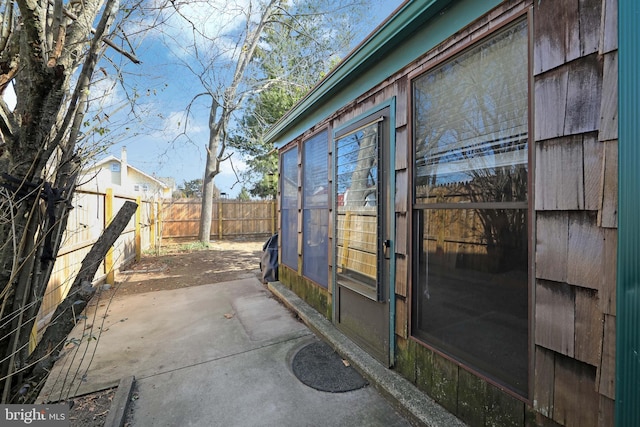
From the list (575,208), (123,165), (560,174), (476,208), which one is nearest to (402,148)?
(476,208)

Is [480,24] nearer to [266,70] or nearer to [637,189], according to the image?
[637,189]

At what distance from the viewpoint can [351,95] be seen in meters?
2.93

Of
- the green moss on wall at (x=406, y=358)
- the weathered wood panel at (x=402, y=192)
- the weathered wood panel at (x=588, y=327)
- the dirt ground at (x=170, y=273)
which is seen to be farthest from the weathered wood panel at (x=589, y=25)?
the dirt ground at (x=170, y=273)

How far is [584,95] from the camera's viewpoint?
121cm

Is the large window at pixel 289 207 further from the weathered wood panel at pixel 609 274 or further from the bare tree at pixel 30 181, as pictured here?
the weathered wood panel at pixel 609 274

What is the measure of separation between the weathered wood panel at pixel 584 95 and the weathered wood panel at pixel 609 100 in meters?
0.04

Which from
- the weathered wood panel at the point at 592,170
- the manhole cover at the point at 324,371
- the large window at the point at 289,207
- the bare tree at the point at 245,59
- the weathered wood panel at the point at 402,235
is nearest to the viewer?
the weathered wood panel at the point at 592,170

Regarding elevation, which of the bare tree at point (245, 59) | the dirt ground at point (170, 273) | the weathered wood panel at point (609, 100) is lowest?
the dirt ground at point (170, 273)

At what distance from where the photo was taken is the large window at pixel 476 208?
58.8 inches

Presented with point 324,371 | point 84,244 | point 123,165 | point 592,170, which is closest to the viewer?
point 592,170

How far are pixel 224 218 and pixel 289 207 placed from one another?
30.4ft

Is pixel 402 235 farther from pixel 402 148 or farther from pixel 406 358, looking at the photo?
pixel 406 358

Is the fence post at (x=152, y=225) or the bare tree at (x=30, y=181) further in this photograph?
the fence post at (x=152, y=225)

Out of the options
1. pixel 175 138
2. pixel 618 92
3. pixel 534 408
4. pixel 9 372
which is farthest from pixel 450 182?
pixel 175 138
